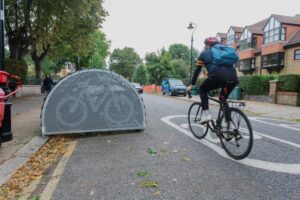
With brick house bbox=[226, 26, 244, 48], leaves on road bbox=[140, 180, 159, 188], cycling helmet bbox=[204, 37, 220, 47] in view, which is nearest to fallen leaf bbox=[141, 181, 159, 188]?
leaves on road bbox=[140, 180, 159, 188]

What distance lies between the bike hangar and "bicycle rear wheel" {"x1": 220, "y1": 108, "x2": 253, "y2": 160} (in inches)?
105

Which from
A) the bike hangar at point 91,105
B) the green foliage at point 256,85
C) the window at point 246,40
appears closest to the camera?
the bike hangar at point 91,105

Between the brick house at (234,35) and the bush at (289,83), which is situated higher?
the brick house at (234,35)

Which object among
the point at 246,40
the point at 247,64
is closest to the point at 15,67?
the point at 247,64

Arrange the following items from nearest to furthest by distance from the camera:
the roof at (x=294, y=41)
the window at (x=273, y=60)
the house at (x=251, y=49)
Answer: the roof at (x=294, y=41) < the window at (x=273, y=60) < the house at (x=251, y=49)

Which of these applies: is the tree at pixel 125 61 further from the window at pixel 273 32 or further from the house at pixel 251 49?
the window at pixel 273 32

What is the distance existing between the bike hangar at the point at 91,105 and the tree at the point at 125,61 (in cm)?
10183

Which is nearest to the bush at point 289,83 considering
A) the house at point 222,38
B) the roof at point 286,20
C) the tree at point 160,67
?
the roof at point 286,20

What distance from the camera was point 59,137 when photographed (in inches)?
276

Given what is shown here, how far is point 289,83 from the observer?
65.3 ft

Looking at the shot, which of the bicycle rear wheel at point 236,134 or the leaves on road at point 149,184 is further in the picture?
the bicycle rear wheel at point 236,134

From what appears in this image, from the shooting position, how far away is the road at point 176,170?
11.8 ft

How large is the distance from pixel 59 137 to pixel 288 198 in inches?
203

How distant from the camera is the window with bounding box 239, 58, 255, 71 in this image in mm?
43037
